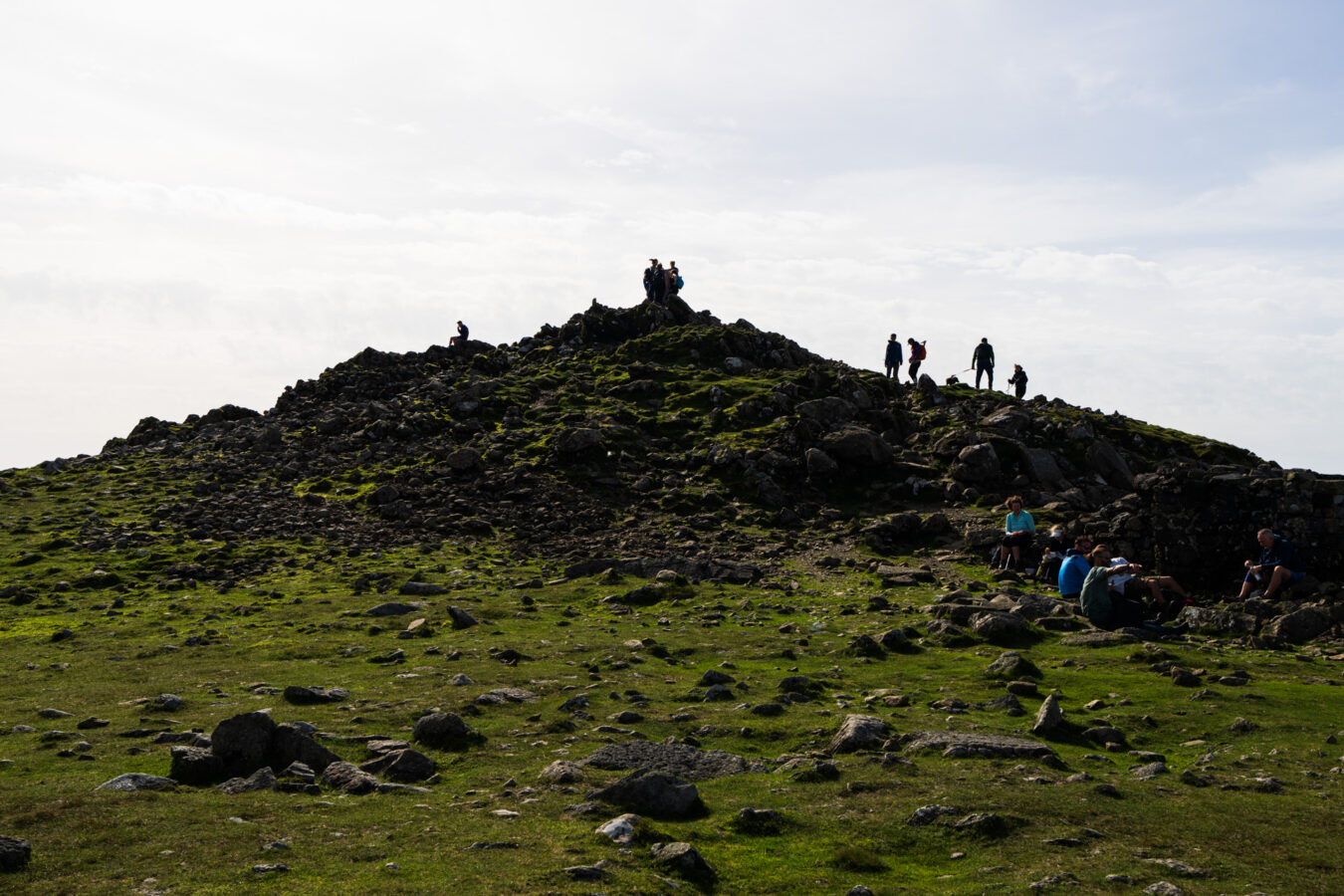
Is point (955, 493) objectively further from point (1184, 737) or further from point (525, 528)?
point (1184, 737)

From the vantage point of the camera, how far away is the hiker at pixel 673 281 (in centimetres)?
7819

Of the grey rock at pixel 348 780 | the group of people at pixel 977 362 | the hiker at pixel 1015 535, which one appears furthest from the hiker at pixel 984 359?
the grey rock at pixel 348 780

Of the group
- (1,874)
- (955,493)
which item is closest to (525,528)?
(955,493)

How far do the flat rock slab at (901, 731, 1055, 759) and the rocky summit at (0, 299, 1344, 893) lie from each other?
0.08m

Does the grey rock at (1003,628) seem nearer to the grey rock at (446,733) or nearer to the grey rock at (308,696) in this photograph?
the grey rock at (446,733)

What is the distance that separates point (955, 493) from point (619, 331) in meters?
37.9

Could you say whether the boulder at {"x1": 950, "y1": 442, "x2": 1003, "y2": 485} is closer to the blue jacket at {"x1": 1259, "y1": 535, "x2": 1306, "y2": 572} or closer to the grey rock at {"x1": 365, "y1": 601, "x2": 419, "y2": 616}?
the blue jacket at {"x1": 1259, "y1": 535, "x2": 1306, "y2": 572}

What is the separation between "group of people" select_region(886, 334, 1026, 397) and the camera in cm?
6600

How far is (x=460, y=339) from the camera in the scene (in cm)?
7994

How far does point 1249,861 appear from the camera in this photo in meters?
11.2

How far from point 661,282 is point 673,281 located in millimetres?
1374

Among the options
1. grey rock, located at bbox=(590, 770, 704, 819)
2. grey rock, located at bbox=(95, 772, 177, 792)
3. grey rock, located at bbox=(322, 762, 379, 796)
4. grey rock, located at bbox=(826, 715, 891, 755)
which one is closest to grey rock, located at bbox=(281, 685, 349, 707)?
grey rock, located at bbox=(322, 762, 379, 796)

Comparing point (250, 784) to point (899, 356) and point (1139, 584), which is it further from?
point (899, 356)

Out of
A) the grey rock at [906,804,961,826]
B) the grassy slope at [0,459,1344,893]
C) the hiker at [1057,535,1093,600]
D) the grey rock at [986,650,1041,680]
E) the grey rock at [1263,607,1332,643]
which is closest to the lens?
the grassy slope at [0,459,1344,893]
